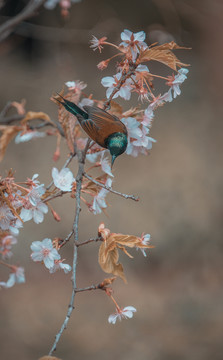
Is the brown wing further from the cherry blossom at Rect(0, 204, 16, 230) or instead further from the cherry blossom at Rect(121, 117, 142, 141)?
the cherry blossom at Rect(0, 204, 16, 230)

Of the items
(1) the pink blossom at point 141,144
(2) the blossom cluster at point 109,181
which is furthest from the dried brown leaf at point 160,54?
(1) the pink blossom at point 141,144

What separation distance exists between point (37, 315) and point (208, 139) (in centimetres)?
135

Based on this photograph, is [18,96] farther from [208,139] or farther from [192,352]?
[192,352]

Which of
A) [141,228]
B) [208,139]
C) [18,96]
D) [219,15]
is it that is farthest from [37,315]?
[219,15]

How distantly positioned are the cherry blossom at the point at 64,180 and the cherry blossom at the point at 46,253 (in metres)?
0.07

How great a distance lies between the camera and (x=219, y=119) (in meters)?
2.45

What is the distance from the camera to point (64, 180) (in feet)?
1.82

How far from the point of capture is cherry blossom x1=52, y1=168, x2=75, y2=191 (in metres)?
0.54

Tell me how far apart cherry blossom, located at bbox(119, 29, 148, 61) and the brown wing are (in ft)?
0.30

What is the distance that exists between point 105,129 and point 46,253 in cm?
18

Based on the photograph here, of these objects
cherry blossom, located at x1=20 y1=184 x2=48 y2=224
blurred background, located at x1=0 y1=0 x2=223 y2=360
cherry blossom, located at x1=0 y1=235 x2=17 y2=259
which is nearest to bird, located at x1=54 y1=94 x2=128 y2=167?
cherry blossom, located at x1=20 y1=184 x2=48 y2=224

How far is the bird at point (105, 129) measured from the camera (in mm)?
557

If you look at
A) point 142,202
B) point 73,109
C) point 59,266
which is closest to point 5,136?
point 73,109

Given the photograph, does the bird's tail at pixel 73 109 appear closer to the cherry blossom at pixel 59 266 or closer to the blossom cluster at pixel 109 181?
the blossom cluster at pixel 109 181
